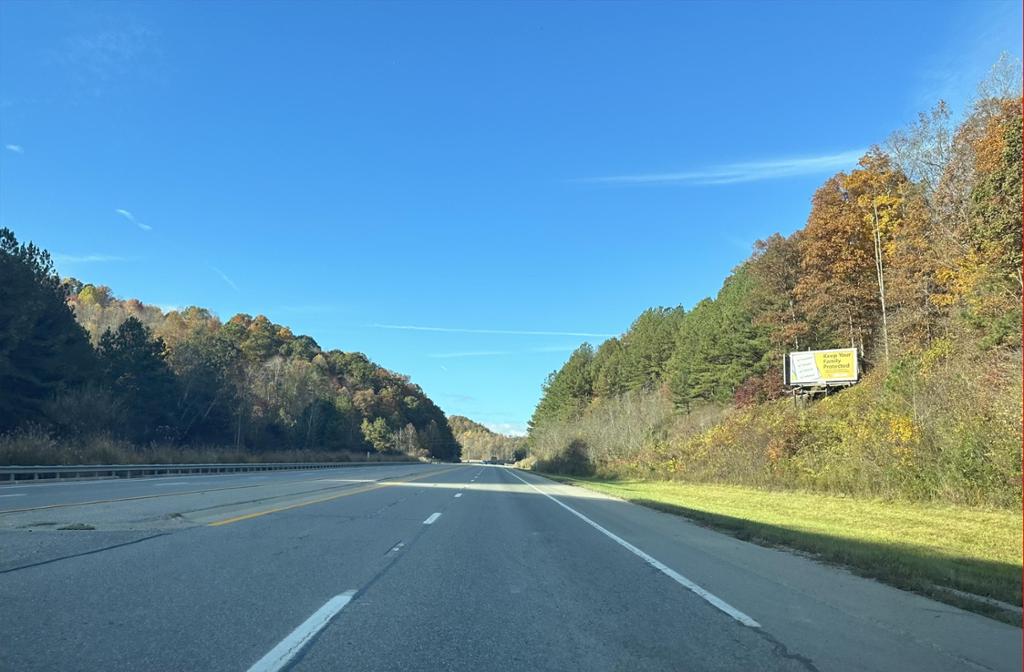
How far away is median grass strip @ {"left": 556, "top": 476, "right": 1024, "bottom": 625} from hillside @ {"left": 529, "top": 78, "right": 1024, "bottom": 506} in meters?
2.10

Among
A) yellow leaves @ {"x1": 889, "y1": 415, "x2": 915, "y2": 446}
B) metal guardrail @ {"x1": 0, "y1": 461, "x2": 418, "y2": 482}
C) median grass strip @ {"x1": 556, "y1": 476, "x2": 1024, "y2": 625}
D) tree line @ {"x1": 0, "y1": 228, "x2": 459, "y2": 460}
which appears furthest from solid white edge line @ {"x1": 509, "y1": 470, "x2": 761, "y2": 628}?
tree line @ {"x1": 0, "y1": 228, "x2": 459, "y2": 460}

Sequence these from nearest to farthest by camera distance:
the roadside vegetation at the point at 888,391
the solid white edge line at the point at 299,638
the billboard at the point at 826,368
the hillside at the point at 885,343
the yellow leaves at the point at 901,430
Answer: the solid white edge line at the point at 299,638 < the roadside vegetation at the point at 888,391 < the hillside at the point at 885,343 < the yellow leaves at the point at 901,430 < the billboard at the point at 826,368

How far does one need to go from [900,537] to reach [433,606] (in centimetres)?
1157

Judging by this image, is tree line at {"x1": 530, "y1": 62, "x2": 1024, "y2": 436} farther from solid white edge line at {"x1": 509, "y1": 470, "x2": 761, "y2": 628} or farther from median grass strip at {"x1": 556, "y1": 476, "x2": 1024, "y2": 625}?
solid white edge line at {"x1": 509, "y1": 470, "x2": 761, "y2": 628}

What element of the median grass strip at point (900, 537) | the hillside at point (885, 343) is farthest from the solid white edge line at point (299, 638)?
the hillside at point (885, 343)

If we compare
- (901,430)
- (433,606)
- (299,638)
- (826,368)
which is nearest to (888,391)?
(901,430)

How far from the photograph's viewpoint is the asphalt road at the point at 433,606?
5.29 meters

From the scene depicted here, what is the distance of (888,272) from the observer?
39500mm

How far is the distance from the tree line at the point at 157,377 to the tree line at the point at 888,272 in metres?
45.4

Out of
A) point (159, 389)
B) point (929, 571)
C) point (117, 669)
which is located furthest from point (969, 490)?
point (159, 389)

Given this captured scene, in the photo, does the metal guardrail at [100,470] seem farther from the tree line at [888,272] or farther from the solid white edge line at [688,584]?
the tree line at [888,272]

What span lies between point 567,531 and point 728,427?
3114 cm

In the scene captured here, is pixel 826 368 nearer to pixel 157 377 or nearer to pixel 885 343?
pixel 885 343

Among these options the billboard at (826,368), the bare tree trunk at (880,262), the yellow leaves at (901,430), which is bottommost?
the yellow leaves at (901,430)
